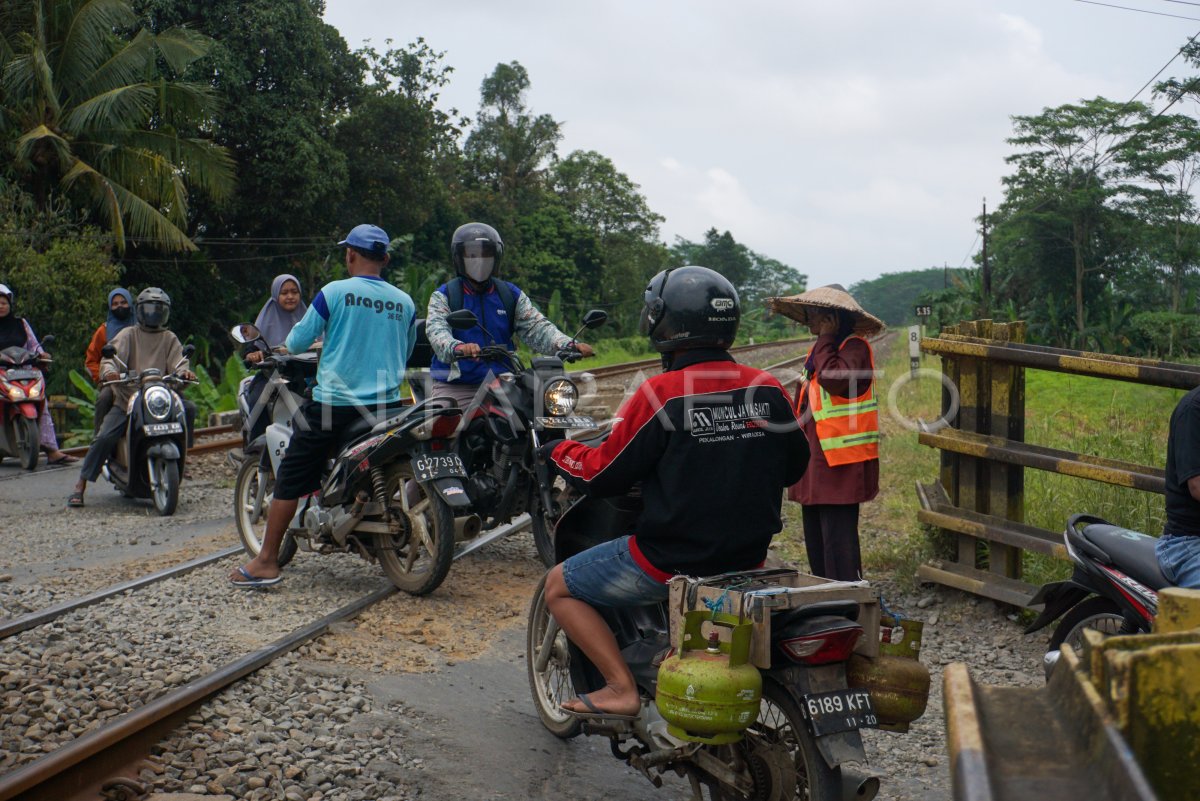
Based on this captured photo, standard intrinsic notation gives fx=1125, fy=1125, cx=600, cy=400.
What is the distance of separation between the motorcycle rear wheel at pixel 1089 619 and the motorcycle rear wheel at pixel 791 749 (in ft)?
5.09

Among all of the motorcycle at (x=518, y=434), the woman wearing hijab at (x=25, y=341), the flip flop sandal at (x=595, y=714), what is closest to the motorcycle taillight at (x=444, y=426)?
the motorcycle at (x=518, y=434)

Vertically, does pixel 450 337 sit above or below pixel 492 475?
above

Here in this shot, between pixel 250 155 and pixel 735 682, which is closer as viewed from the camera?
pixel 735 682

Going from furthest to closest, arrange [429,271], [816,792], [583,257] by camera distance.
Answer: [583,257] → [429,271] → [816,792]

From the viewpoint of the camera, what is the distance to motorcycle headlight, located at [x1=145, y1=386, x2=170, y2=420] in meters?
9.73

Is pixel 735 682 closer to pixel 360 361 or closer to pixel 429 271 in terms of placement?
pixel 360 361

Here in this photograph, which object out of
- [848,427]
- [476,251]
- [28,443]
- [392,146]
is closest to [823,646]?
[848,427]

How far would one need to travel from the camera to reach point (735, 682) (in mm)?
3104

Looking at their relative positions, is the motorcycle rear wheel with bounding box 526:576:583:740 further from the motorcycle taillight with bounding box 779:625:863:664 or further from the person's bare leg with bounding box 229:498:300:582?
the person's bare leg with bounding box 229:498:300:582

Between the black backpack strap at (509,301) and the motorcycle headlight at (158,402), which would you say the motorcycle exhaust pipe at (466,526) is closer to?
the black backpack strap at (509,301)

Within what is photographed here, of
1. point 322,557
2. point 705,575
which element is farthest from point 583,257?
point 705,575

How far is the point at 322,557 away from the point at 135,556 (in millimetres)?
1308

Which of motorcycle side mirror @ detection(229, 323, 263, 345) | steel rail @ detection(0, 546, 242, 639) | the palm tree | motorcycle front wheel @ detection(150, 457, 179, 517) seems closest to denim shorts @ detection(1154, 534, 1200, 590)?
steel rail @ detection(0, 546, 242, 639)

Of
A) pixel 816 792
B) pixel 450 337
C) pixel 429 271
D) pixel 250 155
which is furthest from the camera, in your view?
pixel 429 271
